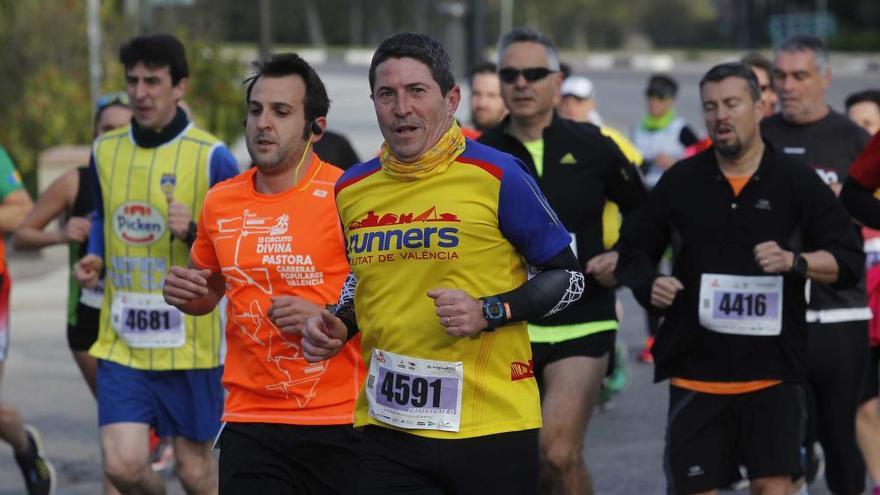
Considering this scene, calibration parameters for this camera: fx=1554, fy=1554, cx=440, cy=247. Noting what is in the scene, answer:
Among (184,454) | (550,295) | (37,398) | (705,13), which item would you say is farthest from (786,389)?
(705,13)

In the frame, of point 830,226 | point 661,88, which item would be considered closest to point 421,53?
point 830,226

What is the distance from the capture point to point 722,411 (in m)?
6.03

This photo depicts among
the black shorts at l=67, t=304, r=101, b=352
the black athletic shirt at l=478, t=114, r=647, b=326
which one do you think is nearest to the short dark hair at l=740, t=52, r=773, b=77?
the black athletic shirt at l=478, t=114, r=647, b=326

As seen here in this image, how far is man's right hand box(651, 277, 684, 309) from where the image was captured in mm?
6000

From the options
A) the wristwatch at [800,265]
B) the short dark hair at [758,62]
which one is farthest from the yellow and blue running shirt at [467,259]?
the short dark hair at [758,62]

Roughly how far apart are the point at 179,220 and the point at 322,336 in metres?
1.75

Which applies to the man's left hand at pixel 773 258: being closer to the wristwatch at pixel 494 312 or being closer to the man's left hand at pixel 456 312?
the wristwatch at pixel 494 312

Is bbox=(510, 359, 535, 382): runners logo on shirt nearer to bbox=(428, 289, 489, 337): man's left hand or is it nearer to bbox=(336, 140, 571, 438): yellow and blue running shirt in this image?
bbox=(336, 140, 571, 438): yellow and blue running shirt

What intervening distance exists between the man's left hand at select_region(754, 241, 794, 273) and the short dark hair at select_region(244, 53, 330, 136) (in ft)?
5.58

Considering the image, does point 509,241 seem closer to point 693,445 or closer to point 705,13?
point 693,445

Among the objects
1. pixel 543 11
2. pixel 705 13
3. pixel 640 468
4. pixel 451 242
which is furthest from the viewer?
pixel 705 13

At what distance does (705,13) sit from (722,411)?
99.5 metres

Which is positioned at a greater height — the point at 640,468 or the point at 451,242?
the point at 451,242

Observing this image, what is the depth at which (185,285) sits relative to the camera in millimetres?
5242
